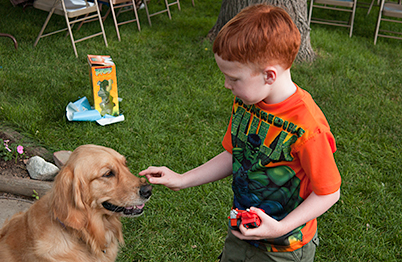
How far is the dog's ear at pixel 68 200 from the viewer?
1.88 metres

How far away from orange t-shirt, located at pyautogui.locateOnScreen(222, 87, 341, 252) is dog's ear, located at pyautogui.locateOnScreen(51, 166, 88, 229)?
88cm

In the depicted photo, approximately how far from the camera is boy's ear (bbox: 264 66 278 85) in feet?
4.33

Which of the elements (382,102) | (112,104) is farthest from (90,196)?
(382,102)

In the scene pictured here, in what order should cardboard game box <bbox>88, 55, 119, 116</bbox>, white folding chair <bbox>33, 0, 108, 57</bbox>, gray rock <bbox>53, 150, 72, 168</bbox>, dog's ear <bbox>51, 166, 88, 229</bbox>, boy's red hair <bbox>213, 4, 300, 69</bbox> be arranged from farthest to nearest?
white folding chair <bbox>33, 0, 108, 57</bbox> → cardboard game box <bbox>88, 55, 119, 116</bbox> → gray rock <bbox>53, 150, 72, 168</bbox> → dog's ear <bbox>51, 166, 88, 229</bbox> → boy's red hair <bbox>213, 4, 300, 69</bbox>

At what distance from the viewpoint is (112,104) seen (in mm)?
4312

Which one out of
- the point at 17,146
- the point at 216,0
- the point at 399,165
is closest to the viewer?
the point at 17,146

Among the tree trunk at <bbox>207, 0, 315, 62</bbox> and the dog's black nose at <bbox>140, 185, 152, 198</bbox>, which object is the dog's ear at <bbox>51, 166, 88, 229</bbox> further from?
the tree trunk at <bbox>207, 0, 315, 62</bbox>

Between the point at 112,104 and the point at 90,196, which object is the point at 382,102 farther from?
the point at 90,196

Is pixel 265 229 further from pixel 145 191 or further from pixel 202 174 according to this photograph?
pixel 145 191

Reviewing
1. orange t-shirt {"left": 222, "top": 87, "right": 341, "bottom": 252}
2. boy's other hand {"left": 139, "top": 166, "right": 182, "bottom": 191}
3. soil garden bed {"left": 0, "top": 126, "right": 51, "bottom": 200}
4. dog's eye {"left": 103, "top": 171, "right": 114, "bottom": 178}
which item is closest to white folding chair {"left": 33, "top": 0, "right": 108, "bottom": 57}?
soil garden bed {"left": 0, "top": 126, "right": 51, "bottom": 200}

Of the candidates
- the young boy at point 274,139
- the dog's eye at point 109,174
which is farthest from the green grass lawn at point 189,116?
the young boy at point 274,139

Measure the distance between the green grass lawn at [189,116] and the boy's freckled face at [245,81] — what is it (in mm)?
1774

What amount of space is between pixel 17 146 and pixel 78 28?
4.04 metres

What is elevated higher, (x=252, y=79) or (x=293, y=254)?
(x=252, y=79)
